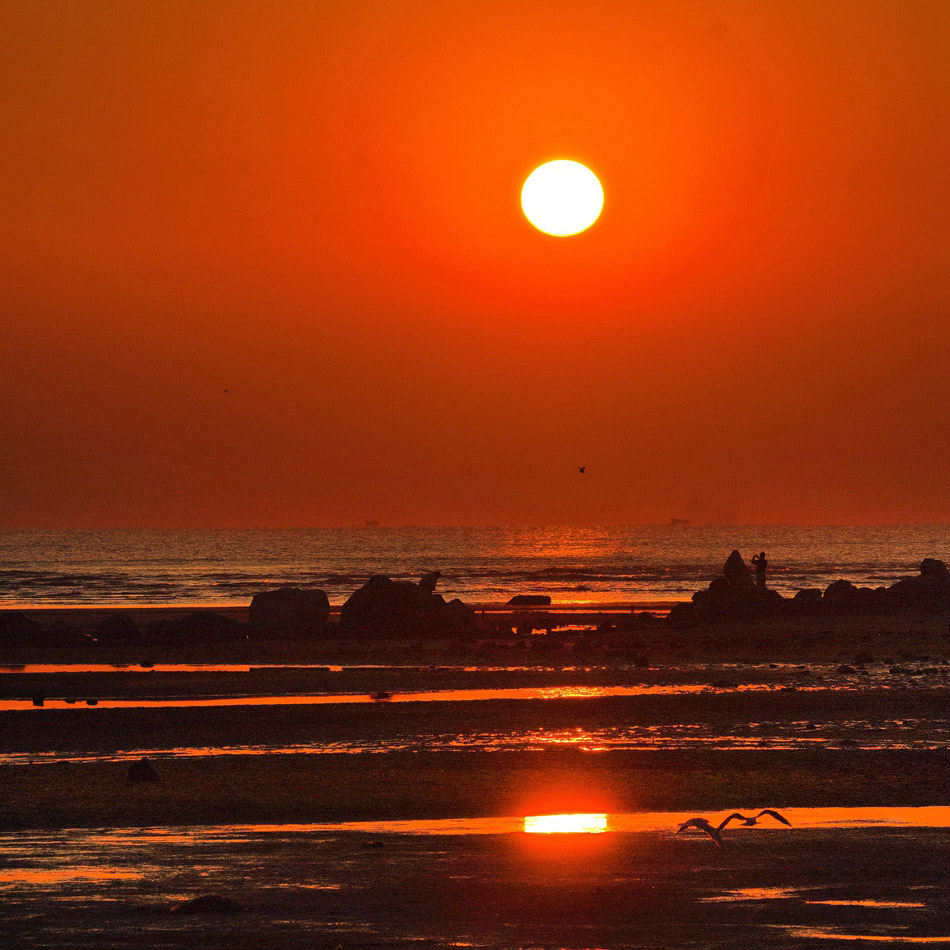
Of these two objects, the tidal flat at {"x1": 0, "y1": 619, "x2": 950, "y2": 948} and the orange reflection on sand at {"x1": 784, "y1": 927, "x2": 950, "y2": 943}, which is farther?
the tidal flat at {"x1": 0, "y1": 619, "x2": 950, "y2": 948}

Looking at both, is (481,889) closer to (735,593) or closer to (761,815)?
(761,815)

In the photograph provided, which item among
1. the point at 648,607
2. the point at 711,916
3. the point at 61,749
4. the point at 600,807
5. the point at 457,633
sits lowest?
the point at 711,916

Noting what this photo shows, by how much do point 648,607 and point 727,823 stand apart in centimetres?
5337

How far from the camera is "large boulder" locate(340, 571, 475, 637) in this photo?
50.1 m

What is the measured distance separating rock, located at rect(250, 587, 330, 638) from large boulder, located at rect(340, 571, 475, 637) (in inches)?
48.5

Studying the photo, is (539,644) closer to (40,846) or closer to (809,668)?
(809,668)

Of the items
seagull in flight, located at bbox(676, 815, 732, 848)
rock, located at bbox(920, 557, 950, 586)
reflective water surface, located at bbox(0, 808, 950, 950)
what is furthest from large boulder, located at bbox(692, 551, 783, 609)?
seagull in flight, located at bbox(676, 815, 732, 848)

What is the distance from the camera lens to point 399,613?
51.5 m

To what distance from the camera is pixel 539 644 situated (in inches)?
1759

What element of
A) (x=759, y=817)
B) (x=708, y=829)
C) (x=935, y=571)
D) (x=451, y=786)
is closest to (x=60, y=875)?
(x=451, y=786)

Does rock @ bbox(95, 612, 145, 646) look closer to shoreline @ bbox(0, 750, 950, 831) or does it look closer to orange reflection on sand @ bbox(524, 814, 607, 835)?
shoreline @ bbox(0, 750, 950, 831)

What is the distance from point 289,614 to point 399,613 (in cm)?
495

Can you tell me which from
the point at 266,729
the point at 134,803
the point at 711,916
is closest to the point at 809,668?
the point at 266,729

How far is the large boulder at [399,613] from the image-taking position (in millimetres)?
50125
